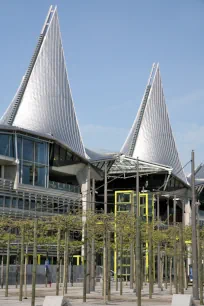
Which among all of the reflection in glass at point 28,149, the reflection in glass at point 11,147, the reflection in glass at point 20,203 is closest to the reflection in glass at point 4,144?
the reflection in glass at point 11,147

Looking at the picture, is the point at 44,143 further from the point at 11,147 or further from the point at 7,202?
the point at 7,202

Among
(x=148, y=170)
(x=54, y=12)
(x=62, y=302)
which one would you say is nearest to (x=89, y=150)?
(x=148, y=170)

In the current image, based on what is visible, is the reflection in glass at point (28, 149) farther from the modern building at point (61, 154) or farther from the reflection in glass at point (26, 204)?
the reflection in glass at point (26, 204)

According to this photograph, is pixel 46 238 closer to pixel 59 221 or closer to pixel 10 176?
pixel 59 221

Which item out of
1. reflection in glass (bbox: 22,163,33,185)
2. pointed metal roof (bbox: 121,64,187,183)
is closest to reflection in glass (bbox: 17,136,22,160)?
reflection in glass (bbox: 22,163,33,185)

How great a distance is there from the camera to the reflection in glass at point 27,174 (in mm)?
61478

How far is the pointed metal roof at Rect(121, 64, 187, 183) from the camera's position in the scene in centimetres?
9575

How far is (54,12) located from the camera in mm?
84562

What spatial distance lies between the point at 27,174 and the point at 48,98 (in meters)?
18.5

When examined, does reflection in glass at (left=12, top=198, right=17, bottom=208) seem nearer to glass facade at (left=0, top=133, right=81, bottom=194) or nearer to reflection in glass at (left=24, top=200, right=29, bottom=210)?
reflection in glass at (left=24, top=200, right=29, bottom=210)

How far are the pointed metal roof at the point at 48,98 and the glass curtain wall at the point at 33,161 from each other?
7706 mm

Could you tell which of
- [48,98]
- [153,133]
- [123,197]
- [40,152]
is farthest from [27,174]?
[153,133]

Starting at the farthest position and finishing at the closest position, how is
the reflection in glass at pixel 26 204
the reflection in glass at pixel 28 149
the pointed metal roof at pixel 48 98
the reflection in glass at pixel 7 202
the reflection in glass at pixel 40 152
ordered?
the pointed metal roof at pixel 48 98 < the reflection in glass at pixel 40 152 < the reflection in glass at pixel 28 149 < the reflection in glass at pixel 26 204 < the reflection in glass at pixel 7 202

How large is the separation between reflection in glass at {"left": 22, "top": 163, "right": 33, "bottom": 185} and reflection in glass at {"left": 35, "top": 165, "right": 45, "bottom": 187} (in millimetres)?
772
